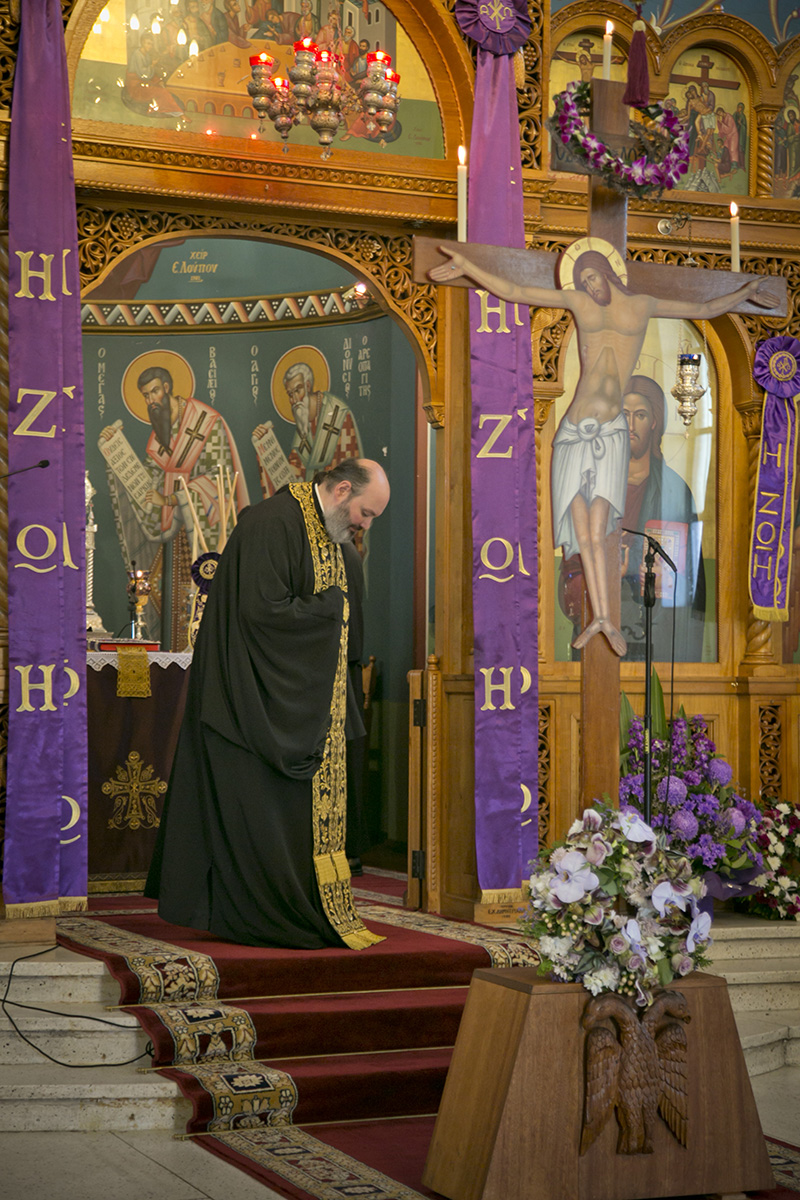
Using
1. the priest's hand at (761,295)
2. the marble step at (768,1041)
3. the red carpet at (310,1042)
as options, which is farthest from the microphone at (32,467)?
the marble step at (768,1041)

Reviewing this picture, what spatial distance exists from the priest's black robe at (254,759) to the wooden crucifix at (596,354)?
170 cm

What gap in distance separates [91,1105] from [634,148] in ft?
12.8

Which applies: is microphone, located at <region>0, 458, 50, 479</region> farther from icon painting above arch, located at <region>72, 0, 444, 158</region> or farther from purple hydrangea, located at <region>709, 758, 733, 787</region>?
purple hydrangea, located at <region>709, 758, 733, 787</region>

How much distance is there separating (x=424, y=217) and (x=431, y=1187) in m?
5.13

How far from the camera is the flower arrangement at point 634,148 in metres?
5.07

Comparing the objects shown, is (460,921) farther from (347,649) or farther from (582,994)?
(582,994)

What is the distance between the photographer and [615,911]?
4.41m

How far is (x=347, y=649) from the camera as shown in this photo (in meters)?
6.97

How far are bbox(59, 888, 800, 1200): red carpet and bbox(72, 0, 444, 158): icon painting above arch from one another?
13.5ft

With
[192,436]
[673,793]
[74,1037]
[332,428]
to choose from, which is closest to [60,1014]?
[74,1037]

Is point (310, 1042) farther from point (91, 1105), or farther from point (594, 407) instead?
point (594, 407)

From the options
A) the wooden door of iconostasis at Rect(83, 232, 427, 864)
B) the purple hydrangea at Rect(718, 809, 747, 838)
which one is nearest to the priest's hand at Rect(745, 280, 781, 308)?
the purple hydrangea at Rect(718, 809, 747, 838)

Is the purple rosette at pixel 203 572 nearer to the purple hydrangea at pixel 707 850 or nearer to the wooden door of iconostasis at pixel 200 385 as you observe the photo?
the wooden door of iconostasis at pixel 200 385

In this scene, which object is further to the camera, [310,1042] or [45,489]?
[45,489]
